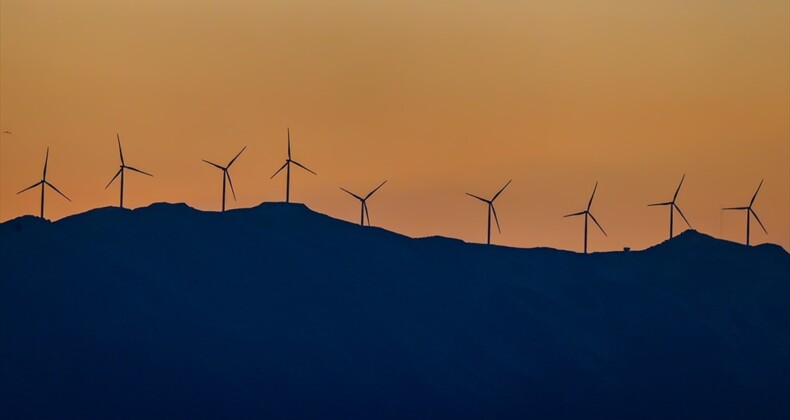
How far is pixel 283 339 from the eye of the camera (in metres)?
179

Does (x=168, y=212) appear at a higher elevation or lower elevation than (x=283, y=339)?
higher

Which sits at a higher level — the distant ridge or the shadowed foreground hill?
the distant ridge

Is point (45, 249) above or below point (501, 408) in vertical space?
above

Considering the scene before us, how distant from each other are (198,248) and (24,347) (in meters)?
26.4

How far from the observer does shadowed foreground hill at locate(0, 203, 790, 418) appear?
16350cm

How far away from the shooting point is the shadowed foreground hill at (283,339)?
16350 centimetres

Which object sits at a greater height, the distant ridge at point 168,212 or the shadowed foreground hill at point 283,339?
the distant ridge at point 168,212

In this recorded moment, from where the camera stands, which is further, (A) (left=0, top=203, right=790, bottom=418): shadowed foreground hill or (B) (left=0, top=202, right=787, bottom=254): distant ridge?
(B) (left=0, top=202, right=787, bottom=254): distant ridge

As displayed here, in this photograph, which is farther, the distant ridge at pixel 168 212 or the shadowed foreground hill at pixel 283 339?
the distant ridge at pixel 168 212

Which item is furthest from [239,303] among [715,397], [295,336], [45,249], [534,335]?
[715,397]

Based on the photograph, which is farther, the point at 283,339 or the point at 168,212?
the point at 168,212

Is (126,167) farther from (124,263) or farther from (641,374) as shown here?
(641,374)

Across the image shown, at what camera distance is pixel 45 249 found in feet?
597

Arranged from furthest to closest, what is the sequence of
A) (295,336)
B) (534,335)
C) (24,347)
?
1. (534,335)
2. (295,336)
3. (24,347)
